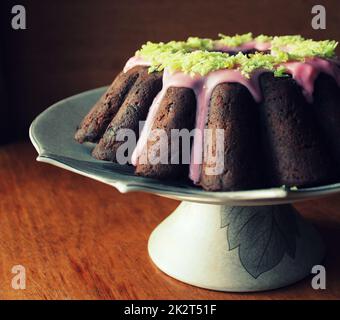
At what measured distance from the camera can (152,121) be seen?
49.5 inches

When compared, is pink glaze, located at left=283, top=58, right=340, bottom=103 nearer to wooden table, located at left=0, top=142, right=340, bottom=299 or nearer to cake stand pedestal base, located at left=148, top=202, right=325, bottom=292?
cake stand pedestal base, located at left=148, top=202, right=325, bottom=292

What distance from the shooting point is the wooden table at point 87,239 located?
1.25 metres

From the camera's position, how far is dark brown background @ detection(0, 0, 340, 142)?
2197 mm

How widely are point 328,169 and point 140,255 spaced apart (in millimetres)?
429

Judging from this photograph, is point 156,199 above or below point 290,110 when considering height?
below

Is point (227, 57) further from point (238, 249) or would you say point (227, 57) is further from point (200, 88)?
point (238, 249)

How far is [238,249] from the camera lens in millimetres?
1265

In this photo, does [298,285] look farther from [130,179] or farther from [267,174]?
[130,179]

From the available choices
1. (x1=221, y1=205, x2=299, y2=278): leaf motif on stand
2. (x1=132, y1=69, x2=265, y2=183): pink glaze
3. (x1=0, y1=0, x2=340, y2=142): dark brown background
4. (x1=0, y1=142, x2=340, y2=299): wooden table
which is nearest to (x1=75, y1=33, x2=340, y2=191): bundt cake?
(x1=132, y1=69, x2=265, y2=183): pink glaze

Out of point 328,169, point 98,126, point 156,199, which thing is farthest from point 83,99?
point 328,169

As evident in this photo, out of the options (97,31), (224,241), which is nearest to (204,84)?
(224,241)

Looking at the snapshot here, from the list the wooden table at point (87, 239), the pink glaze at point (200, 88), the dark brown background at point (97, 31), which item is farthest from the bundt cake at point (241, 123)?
the dark brown background at point (97, 31)

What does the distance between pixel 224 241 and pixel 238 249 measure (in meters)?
0.03

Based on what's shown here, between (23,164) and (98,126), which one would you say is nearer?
(98,126)
